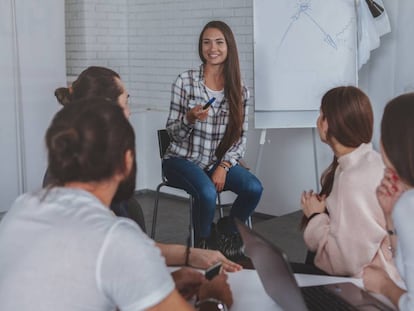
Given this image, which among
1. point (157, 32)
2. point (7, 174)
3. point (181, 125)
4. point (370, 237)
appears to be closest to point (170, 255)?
point (370, 237)

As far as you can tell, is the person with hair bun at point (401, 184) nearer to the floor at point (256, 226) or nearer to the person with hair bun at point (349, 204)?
the person with hair bun at point (349, 204)

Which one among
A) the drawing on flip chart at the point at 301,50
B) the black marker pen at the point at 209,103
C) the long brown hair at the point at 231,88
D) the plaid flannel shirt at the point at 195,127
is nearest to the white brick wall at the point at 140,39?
the drawing on flip chart at the point at 301,50

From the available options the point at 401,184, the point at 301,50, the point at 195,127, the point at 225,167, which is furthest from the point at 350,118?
the point at 301,50

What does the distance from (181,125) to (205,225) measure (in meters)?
0.57

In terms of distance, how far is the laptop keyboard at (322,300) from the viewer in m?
1.25

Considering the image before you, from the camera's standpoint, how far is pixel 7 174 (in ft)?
13.9

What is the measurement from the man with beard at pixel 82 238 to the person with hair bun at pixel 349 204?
78 cm

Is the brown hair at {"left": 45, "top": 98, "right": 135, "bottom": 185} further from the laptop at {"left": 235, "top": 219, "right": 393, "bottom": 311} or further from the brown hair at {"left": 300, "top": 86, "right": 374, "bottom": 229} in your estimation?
the brown hair at {"left": 300, "top": 86, "right": 374, "bottom": 229}

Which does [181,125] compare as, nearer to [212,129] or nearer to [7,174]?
[212,129]

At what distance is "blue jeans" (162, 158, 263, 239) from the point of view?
3066 mm

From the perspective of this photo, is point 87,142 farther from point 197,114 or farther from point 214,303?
point 197,114

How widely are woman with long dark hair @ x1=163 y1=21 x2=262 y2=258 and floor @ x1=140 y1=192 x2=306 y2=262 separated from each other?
51 cm

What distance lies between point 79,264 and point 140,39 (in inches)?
175

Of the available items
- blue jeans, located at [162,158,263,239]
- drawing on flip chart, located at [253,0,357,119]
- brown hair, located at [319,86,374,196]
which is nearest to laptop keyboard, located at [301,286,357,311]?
brown hair, located at [319,86,374,196]
